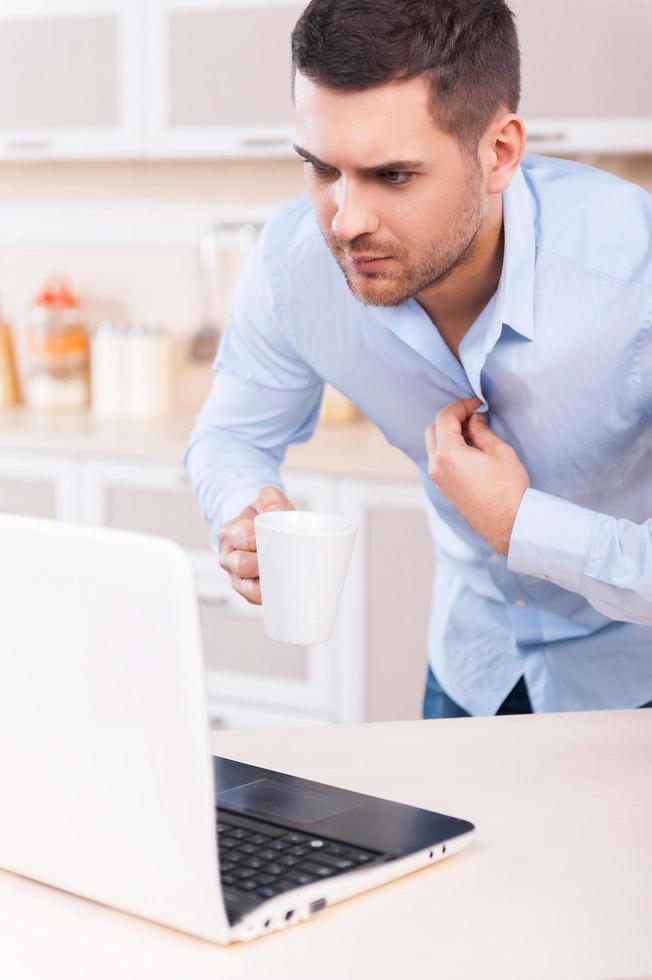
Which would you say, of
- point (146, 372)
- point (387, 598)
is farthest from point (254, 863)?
point (146, 372)

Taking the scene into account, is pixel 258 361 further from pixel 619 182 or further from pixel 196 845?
pixel 196 845

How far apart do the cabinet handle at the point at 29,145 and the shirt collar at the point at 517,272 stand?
205 cm

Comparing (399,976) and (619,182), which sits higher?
(619,182)

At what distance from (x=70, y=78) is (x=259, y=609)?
4.34 feet

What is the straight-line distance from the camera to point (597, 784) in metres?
1.10

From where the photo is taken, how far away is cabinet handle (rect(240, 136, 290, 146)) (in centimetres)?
296

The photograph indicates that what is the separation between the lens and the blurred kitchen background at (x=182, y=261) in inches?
107

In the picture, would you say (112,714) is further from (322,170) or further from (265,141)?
(265,141)

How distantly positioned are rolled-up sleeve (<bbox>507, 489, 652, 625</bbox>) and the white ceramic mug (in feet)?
0.89

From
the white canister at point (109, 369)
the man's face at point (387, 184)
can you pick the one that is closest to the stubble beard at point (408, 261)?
the man's face at point (387, 184)

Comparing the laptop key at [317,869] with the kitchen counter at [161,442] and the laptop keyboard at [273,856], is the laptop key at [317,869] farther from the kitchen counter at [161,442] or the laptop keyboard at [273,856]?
the kitchen counter at [161,442]

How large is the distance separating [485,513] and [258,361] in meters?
0.46

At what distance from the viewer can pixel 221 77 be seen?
299cm

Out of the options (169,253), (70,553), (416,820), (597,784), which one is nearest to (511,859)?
(416,820)
